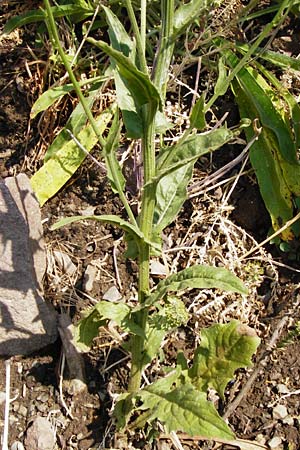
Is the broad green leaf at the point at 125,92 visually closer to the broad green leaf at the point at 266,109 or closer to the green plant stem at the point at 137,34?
the green plant stem at the point at 137,34

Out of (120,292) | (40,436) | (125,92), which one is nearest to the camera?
(125,92)

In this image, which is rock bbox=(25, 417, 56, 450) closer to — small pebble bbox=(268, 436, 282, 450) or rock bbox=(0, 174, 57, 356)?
rock bbox=(0, 174, 57, 356)

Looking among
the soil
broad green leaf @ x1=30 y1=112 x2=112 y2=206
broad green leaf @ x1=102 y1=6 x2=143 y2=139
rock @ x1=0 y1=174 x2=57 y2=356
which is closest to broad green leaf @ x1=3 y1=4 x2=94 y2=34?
the soil

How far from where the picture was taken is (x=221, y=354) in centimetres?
215

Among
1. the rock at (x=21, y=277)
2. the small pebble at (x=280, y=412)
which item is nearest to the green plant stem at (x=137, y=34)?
the rock at (x=21, y=277)

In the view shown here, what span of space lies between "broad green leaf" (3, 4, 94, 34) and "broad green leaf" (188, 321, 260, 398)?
1.53m

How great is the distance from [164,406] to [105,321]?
0.33 m

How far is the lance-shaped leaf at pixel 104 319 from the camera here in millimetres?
2010

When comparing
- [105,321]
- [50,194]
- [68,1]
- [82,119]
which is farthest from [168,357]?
[68,1]

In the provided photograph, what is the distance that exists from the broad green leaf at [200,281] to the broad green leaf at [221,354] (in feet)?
0.81

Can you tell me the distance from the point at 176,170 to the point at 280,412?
91 cm

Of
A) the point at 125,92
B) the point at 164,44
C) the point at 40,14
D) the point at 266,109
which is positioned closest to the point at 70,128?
the point at 40,14

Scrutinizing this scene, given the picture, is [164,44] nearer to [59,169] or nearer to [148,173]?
[148,173]

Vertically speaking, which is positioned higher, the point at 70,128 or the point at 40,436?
the point at 70,128
